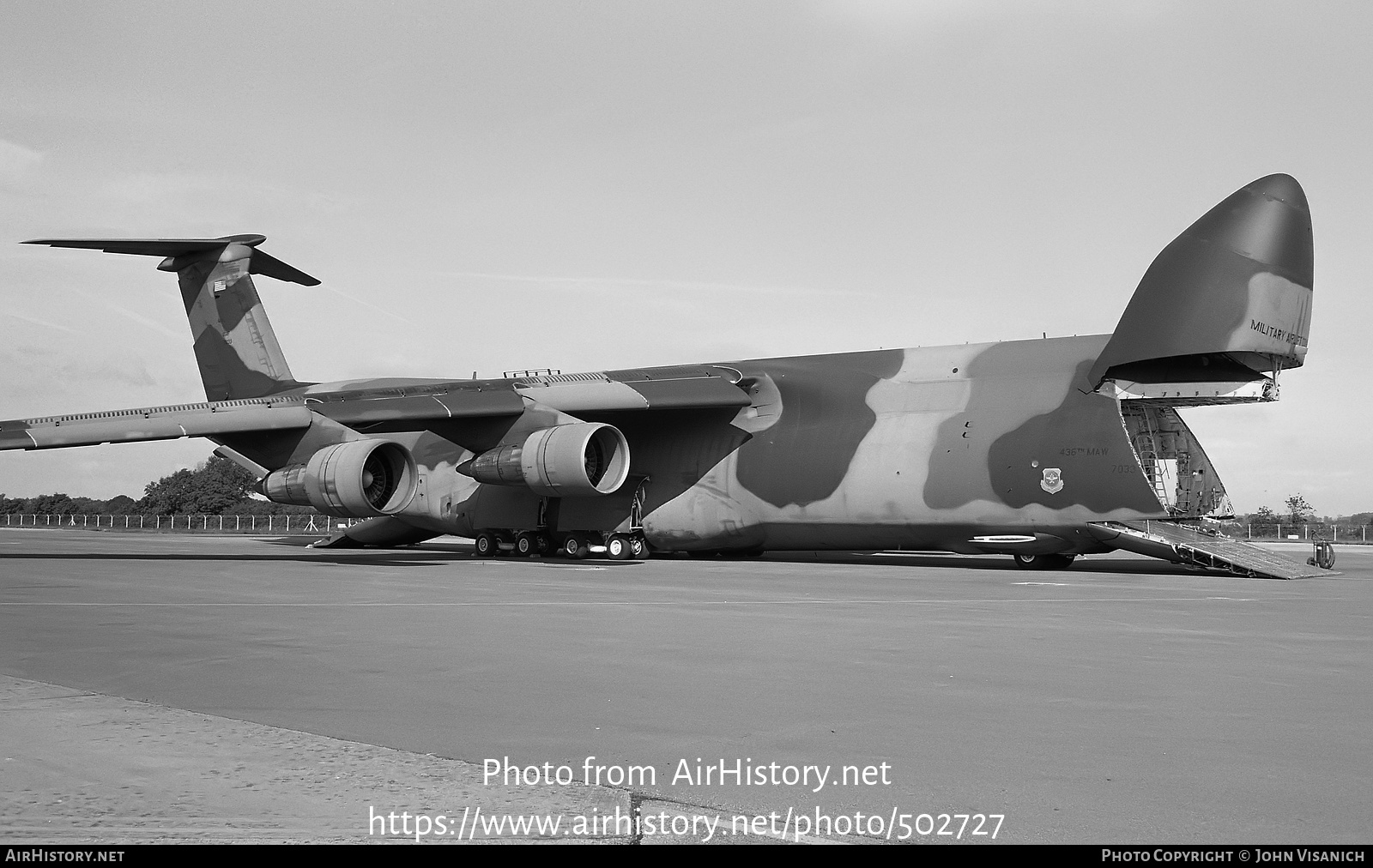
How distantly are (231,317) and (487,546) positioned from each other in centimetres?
867

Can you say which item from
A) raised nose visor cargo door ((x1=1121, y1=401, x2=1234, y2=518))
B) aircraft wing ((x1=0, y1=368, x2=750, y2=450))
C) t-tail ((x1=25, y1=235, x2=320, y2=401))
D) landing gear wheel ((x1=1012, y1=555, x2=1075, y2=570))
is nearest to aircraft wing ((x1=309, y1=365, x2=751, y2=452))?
aircraft wing ((x1=0, y1=368, x2=750, y2=450))

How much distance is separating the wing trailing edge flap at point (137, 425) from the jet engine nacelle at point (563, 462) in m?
4.12

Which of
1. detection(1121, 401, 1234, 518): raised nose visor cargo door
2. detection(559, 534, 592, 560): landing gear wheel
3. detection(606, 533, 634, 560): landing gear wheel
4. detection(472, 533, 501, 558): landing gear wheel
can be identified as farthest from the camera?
detection(472, 533, 501, 558): landing gear wheel

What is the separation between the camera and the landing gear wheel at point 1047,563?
2227cm

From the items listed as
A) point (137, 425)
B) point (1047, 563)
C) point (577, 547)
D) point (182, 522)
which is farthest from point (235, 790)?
point (182, 522)

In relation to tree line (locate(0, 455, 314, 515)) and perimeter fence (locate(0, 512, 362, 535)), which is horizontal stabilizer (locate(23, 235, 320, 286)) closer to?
perimeter fence (locate(0, 512, 362, 535))

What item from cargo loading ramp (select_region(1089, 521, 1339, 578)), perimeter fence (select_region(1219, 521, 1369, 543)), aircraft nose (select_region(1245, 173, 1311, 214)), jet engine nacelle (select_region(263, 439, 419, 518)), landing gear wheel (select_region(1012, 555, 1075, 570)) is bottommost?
perimeter fence (select_region(1219, 521, 1369, 543))

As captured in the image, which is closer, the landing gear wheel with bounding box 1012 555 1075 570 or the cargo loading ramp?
the cargo loading ramp

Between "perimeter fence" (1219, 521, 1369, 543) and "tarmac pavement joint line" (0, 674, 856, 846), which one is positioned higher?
"tarmac pavement joint line" (0, 674, 856, 846)

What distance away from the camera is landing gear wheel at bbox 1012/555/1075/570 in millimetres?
22266

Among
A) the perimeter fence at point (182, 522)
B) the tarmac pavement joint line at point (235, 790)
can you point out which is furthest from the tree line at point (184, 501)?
the tarmac pavement joint line at point (235, 790)

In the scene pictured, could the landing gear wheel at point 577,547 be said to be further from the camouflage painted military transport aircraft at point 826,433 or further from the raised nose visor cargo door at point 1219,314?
the raised nose visor cargo door at point 1219,314

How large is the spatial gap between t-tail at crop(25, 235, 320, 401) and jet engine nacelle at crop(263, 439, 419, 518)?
19.9 feet

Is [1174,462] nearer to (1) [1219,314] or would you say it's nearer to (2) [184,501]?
(1) [1219,314]
